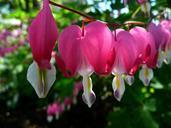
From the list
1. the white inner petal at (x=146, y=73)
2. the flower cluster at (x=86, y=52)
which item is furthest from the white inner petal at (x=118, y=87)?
the white inner petal at (x=146, y=73)

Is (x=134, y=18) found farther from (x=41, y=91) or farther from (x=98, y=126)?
(x=98, y=126)

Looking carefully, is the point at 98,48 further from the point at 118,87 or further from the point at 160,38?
the point at 160,38

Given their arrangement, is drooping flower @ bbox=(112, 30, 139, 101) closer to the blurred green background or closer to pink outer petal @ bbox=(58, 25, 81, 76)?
pink outer petal @ bbox=(58, 25, 81, 76)

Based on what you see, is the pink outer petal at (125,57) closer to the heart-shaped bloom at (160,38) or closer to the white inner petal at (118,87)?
the white inner petal at (118,87)

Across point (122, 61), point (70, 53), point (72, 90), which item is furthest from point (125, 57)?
point (72, 90)

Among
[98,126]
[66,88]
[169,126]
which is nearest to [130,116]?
[169,126]

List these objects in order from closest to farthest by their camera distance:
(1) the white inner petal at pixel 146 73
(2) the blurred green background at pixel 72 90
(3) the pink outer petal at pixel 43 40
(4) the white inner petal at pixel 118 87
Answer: (3) the pink outer petal at pixel 43 40 < (4) the white inner petal at pixel 118 87 < (1) the white inner petal at pixel 146 73 < (2) the blurred green background at pixel 72 90

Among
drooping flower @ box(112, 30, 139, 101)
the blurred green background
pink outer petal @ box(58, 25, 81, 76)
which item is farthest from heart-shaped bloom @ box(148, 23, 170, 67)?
the blurred green background
